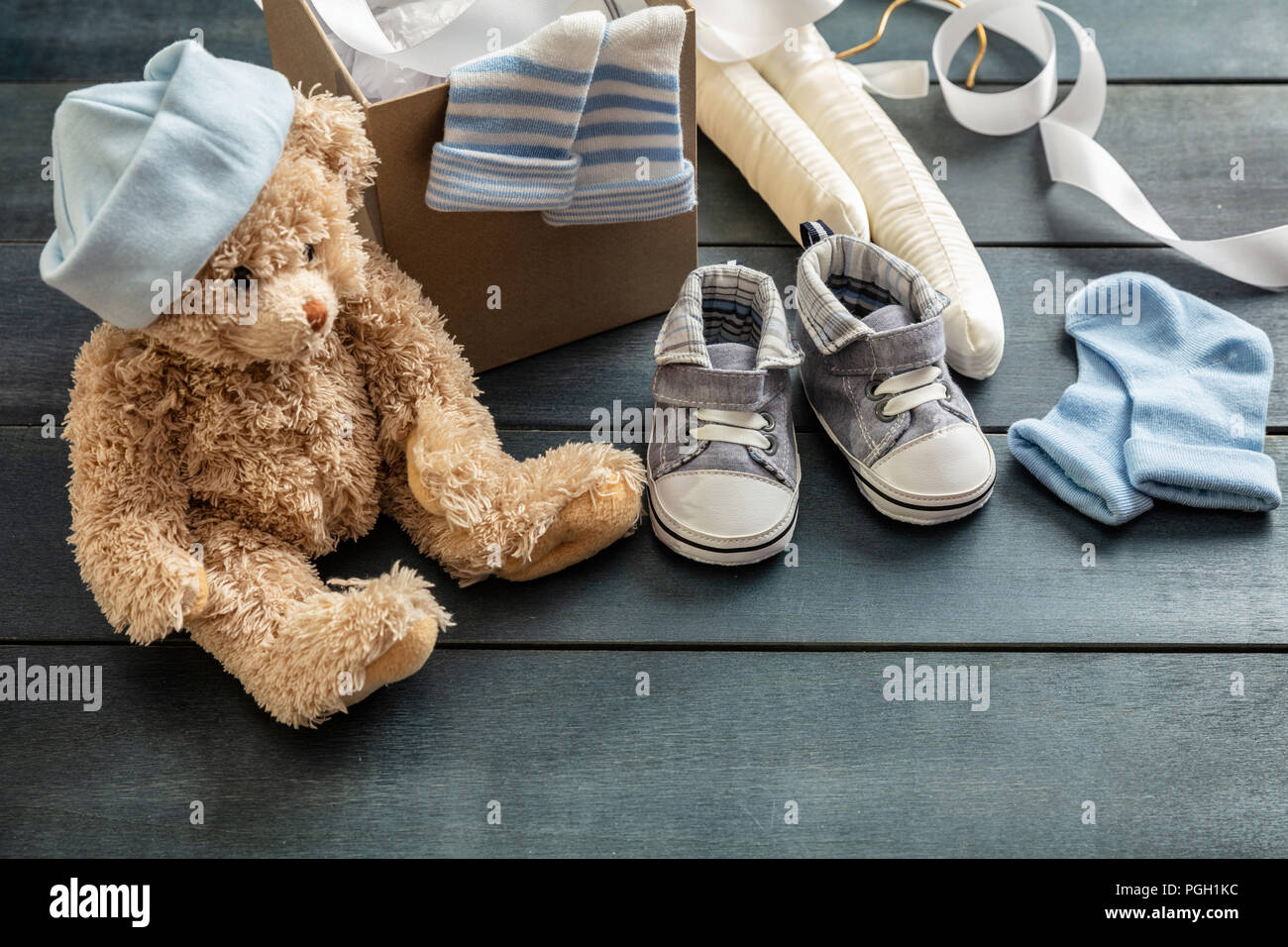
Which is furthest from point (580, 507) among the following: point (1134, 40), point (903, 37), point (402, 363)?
point (1134, 40)

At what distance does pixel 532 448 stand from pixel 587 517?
Result: 16 cm

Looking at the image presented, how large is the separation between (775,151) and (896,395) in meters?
0.35

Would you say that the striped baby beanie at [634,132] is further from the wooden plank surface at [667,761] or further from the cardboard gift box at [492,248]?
the wooden plank surface at [667,761]

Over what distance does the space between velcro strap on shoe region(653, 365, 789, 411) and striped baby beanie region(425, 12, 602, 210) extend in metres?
0.19

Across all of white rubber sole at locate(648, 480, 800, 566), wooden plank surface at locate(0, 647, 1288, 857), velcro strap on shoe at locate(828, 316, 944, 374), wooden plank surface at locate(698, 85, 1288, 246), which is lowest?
wooden plank surface at locate(0, 647, 1288, 857)

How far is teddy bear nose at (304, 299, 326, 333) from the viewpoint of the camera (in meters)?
0.73

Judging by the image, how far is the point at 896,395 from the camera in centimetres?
93

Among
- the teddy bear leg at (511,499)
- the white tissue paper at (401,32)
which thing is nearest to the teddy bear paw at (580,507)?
the teddy bear leg at (511,499)

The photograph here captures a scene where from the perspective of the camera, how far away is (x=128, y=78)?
1266 millimetres

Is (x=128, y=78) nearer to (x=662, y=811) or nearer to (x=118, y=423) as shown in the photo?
(x=118, y=423)

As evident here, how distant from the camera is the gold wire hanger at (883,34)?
1.29m

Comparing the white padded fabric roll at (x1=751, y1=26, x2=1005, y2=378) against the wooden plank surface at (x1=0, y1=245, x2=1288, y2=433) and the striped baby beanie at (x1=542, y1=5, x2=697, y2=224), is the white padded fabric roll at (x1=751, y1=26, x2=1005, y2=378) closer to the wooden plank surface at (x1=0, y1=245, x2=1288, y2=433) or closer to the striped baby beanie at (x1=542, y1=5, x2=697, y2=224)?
the wooden plank surface at (x1=0, y1=245, x2=1288, y2=433)

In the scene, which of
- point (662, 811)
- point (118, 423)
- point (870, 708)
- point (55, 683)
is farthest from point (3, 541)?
point (870, 708)

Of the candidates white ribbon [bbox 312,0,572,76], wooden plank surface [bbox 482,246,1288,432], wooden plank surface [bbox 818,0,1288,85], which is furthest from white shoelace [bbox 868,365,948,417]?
wooden plank surface [bbox 818,0,1288,85]
